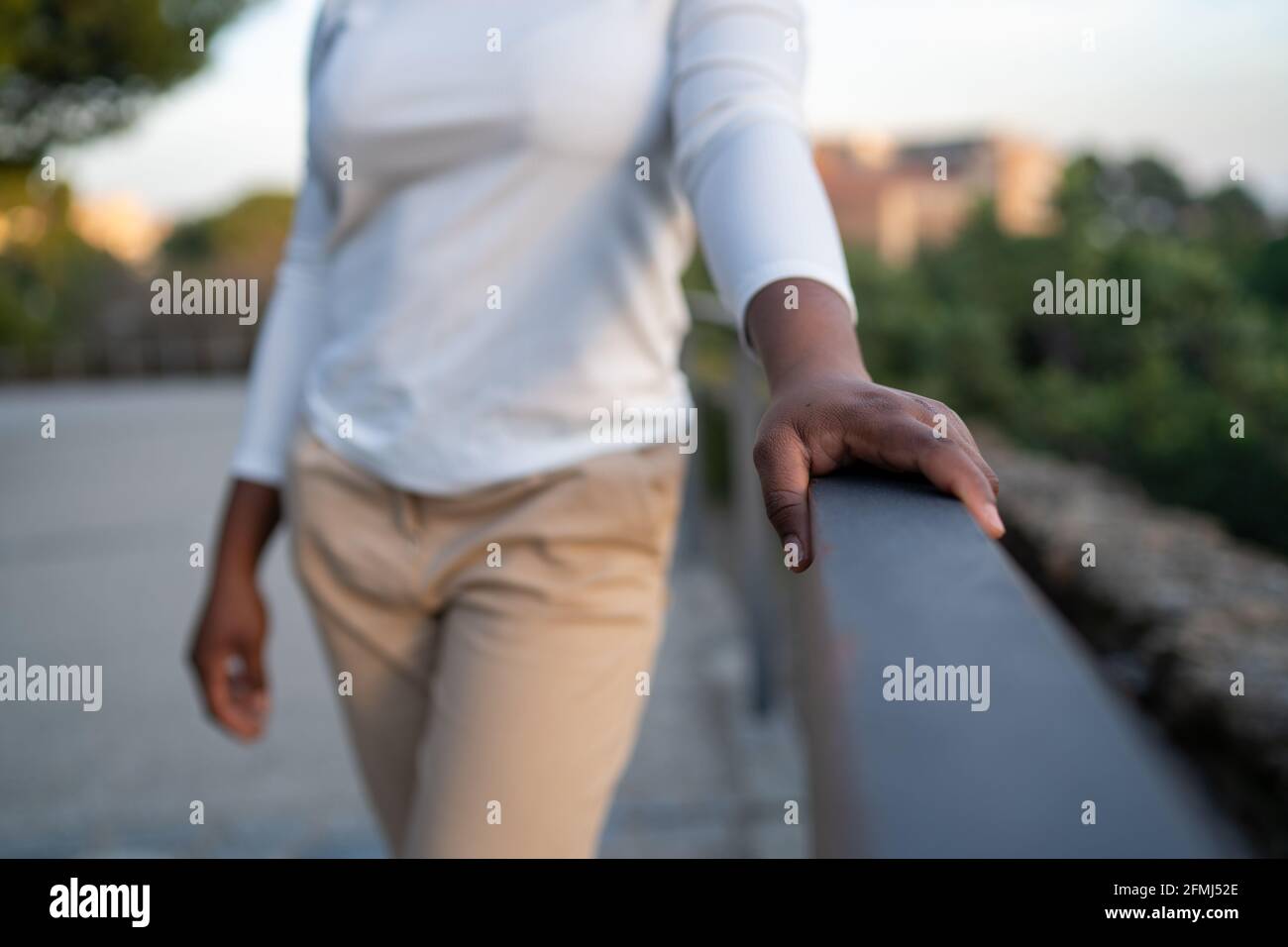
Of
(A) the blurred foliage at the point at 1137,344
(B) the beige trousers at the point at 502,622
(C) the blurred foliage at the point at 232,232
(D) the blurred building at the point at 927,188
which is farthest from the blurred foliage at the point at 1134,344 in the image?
(C) the blurred foliage at the point at 232,232

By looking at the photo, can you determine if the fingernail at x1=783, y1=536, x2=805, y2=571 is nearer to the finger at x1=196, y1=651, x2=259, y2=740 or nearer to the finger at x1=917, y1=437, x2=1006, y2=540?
the finger at x1=917, y1=437, x2=1006, y2=540

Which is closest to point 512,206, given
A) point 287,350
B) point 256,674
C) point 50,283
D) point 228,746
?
point 287,350

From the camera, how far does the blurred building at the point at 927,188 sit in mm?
8562

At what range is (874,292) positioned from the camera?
10.1 m

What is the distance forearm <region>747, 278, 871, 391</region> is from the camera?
109cm

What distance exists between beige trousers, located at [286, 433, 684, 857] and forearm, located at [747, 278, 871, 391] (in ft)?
1.39

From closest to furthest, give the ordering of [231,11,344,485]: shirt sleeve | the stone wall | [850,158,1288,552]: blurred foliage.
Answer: [231,11,344,485]: shirt sleeve
the stone wall
[850,158,1288,552]: blurred foliage

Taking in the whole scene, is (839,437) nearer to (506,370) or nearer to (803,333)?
(803,333)

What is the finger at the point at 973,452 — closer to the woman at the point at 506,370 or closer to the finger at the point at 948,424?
the finger at the point at 948,424

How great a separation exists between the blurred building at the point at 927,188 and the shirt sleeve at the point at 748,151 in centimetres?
600

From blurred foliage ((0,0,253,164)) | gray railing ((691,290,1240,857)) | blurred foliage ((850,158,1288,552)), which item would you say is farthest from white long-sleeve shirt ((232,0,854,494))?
blurred foliage ((0,0,253,164))
